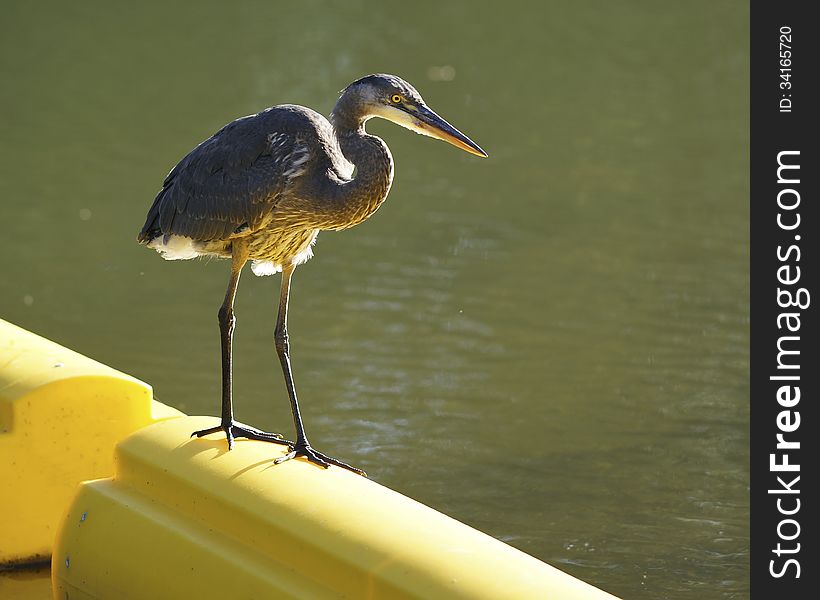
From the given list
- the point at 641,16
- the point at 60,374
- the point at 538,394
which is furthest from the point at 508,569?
the point at 641,16

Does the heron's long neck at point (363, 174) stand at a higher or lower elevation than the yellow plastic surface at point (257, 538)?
higher

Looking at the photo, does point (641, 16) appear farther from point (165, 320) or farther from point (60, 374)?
point (60, 374)

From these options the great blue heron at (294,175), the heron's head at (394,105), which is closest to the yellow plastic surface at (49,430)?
the great blue heron at (294,175)

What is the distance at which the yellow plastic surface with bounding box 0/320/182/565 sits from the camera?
18.0 feet

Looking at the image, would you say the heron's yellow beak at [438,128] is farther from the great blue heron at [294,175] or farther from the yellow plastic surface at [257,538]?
the yellow plastic surface at [257,538]

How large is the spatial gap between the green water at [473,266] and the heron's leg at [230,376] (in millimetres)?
1535

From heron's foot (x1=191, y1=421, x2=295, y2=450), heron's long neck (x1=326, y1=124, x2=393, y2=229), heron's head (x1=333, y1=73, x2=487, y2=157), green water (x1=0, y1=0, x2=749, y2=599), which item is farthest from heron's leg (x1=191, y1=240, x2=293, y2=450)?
green water (x1=0, y1=0, x2=749, y2=599)

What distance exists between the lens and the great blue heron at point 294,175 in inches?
208

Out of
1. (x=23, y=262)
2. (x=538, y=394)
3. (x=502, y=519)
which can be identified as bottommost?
(x=502, y=519)

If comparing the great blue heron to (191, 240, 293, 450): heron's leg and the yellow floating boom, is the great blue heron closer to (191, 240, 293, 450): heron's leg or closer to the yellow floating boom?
(191, 240, 293, 450): heron's leg

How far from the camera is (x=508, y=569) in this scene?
412 centimetres

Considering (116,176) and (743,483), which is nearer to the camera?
(743,483)

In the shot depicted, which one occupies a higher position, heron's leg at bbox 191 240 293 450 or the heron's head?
the heron's head

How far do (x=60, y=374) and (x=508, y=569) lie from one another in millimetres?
2229
